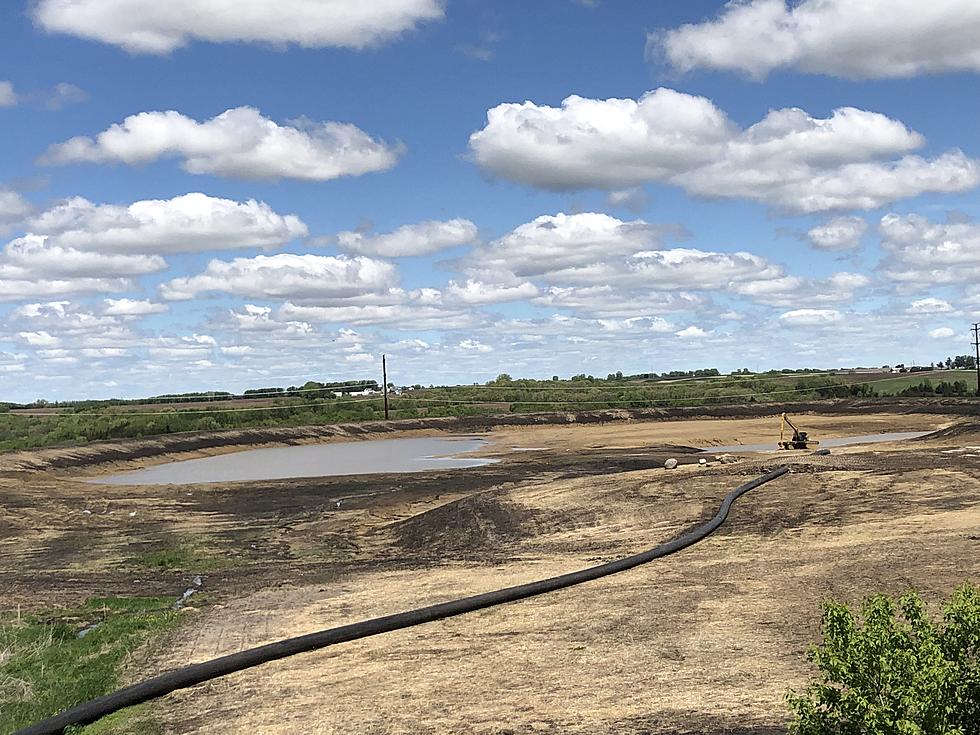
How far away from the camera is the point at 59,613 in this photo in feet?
49.8

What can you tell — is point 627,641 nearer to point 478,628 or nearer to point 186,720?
point 478,628

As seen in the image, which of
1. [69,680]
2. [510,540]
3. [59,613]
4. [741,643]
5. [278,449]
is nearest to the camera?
[741,643]

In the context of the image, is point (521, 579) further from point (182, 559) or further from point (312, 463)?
point (312, 463)

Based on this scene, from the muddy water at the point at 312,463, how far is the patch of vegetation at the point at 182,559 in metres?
17.2

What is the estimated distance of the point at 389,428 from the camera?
7081cm

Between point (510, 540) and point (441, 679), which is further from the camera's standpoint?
point (510, 540)

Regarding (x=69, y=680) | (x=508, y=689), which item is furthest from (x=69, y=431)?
(x=508, y=689)

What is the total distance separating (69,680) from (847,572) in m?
9.97

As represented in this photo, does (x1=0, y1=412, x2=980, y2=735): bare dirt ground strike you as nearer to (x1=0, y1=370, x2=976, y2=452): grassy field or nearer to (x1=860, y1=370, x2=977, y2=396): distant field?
(x1=0, y1=370, x2=976, y2=452): grassy field

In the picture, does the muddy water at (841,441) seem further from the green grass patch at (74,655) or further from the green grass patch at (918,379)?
the green grass patch at (918,379)

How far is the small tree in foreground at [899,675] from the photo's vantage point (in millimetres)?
5324

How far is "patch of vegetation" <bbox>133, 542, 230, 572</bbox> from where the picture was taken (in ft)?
65.0

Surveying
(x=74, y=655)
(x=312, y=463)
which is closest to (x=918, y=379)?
(x=312, y=463)

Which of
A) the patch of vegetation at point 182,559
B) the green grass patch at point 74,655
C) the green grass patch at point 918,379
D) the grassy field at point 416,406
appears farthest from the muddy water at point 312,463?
the green grass patch at point 918,379
